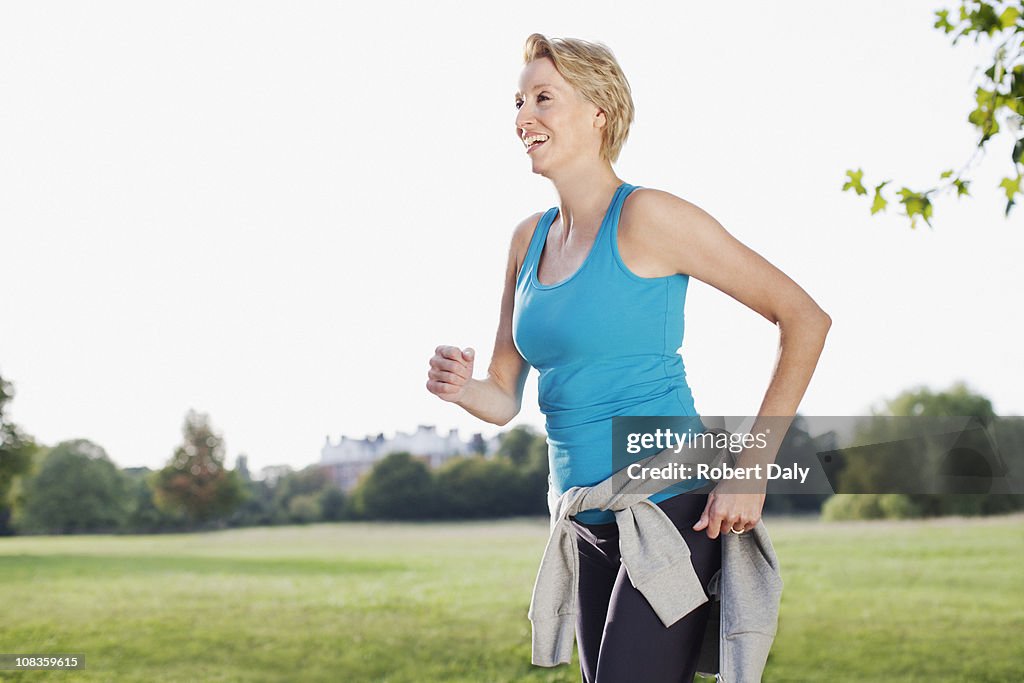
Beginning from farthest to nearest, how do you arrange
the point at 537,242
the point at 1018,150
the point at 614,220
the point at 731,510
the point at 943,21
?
the point at 943,21 < the point at 1018,150 < the point at 537,242 < the point at 614,220 < the point at 731,510

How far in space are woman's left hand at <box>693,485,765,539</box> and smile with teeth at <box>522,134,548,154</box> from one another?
62cm

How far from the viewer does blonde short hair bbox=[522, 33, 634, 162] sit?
1618mm

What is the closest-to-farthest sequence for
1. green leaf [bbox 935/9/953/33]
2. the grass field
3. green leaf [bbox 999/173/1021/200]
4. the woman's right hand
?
1. the woman's right hand
2. green leaf [bbox 999/173/1021/200]
3. green leaf [bbox 935/9/953/33]
4. the grass field

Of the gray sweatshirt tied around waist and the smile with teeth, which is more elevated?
the smile with teeth

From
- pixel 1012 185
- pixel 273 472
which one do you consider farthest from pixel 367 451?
pixel 1012 185

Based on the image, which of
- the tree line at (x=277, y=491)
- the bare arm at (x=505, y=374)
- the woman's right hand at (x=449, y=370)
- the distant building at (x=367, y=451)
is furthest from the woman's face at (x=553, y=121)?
the distant building at (x=367, y=451)

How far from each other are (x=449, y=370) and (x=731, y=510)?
490 mm

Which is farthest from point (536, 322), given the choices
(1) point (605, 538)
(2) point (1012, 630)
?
(2) point (1012, 630)

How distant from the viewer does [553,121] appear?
1615 millimetres

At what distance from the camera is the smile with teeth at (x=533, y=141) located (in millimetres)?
1634

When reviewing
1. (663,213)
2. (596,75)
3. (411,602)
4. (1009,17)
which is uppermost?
(1009,17)
